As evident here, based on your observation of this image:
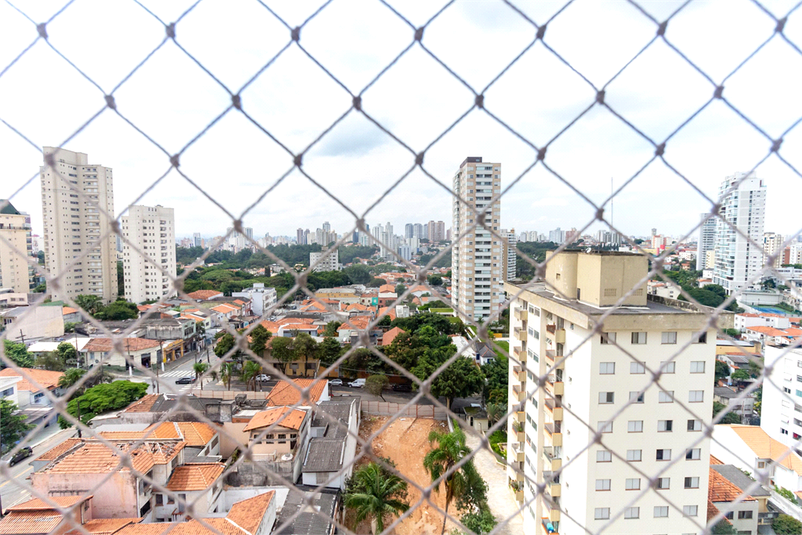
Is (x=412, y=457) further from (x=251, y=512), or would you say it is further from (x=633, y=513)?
(x=633, y=513)

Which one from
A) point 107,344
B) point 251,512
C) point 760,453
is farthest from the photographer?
point 107,344

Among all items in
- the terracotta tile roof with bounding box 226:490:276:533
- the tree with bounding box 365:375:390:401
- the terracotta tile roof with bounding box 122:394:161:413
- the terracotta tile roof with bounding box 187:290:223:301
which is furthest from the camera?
the terracotta tile roof with bounding box 187:290:223:301

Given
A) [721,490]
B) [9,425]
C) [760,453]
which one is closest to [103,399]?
[9,425]

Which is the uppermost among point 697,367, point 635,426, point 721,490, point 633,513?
point 697,367

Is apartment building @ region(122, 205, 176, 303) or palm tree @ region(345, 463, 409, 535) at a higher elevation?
apartment building @ region(122, 205, 176, 303)

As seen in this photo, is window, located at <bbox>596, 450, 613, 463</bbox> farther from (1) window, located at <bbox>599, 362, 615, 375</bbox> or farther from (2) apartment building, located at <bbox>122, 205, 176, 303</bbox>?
(2) apartment building, located at <bbox>122, 205, 176, 303</bbox>

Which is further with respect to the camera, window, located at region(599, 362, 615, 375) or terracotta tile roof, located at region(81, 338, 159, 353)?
terracotta tile roof, located at region(81, 338, 159, 353)

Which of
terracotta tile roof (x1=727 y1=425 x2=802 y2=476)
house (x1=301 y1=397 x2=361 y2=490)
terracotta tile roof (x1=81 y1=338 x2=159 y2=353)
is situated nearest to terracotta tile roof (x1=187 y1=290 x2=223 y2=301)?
terracotta tile roof (x1=81 y1=338 x2=159 y2=353)

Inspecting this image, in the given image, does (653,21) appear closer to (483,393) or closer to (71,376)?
(483,393)

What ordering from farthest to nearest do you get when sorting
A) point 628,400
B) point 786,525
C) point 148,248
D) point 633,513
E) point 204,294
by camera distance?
point 204,294, point 148,248, point 786,525, point 633,513, point 628,400
